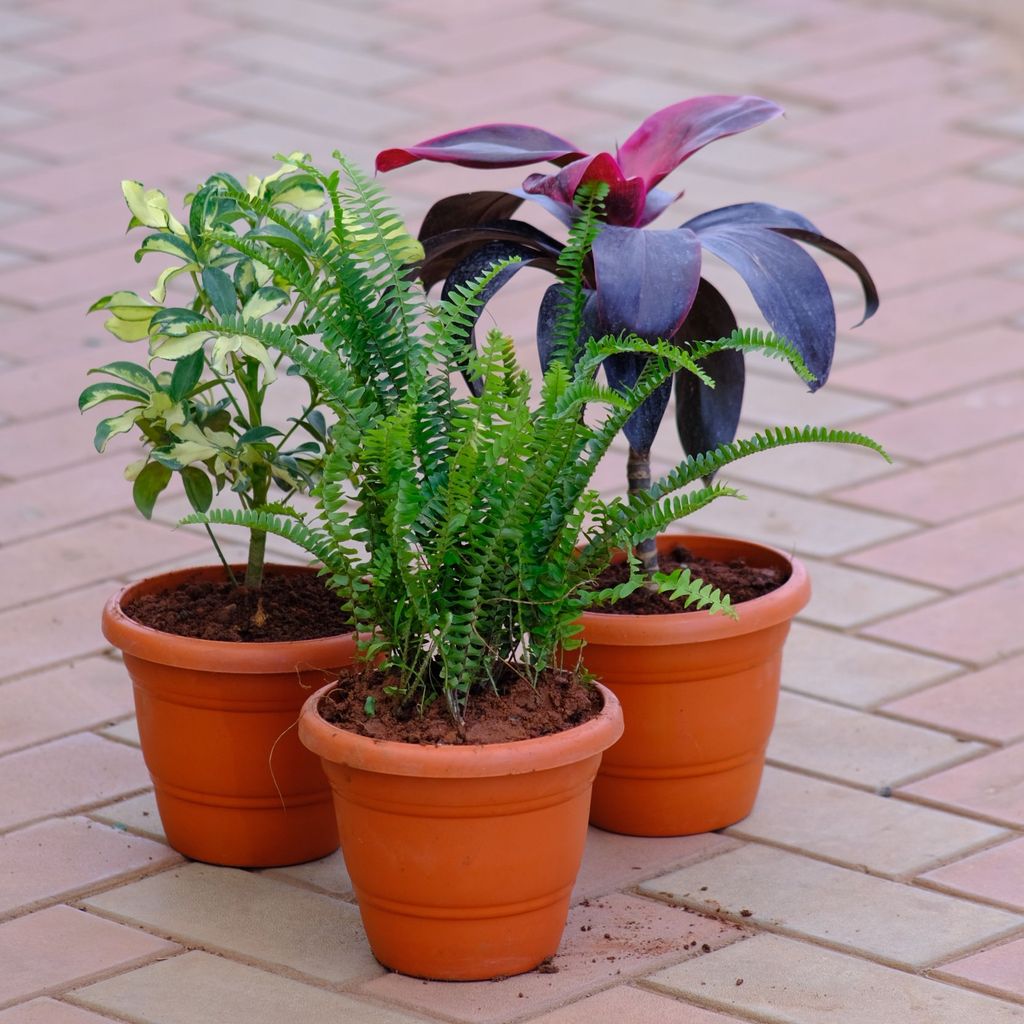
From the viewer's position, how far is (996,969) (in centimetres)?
202

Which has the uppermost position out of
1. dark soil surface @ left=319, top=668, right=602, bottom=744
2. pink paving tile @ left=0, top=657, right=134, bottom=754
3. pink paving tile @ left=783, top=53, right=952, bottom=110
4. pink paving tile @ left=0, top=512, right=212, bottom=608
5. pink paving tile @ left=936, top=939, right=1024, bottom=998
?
pink paving tile @ left=783, top=53, right=952, bottom=110

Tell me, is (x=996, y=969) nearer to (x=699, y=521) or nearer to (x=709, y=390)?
(x=709, y=390)

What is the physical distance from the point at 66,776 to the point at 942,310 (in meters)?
2.35

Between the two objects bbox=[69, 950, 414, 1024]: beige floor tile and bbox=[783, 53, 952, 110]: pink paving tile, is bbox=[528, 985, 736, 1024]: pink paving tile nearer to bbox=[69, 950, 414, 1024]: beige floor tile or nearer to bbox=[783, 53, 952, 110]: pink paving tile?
bbox=[69, 950, 414, 1024]: beige floor tile

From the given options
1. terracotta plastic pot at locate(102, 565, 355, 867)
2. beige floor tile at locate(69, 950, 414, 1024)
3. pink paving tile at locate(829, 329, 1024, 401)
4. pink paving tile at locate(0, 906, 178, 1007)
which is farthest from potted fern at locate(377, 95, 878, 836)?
pink paving tile at locate(829, 329, 1024, 401)

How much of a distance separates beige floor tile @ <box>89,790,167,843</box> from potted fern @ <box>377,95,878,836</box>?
1.82 ft

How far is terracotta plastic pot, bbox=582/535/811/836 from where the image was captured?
219 cm

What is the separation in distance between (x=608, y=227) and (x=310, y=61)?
358 centimetres

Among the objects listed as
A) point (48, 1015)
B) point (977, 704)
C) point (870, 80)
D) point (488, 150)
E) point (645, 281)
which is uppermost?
point (870, 80)

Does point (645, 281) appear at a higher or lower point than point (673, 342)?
higher

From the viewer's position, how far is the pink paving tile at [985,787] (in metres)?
2.37

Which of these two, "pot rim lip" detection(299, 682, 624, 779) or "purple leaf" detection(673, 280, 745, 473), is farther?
"purple leaf" detection(673, 280, 745, 473)

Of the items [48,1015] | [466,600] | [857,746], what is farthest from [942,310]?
[48,1015]

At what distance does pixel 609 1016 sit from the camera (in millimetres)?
1924
